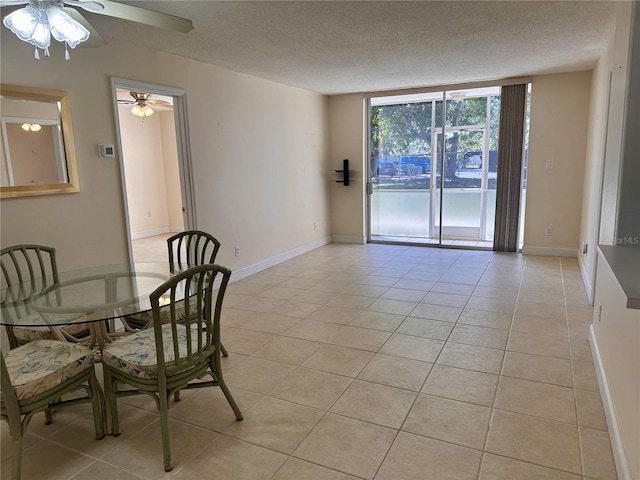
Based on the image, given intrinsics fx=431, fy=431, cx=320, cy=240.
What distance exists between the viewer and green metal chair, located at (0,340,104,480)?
177 cm

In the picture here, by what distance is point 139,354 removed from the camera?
2.06 metres

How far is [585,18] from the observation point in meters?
3.27

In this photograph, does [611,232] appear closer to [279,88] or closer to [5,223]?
[5,223]

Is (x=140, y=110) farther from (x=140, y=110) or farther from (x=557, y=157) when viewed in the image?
(x=557, y=157)

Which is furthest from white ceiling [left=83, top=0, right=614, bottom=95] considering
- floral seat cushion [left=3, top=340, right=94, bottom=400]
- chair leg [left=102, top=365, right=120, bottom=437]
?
chair leg [left=102, top=365, right=120, bottom=437]

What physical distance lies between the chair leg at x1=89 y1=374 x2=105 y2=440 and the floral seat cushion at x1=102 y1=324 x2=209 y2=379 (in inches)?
5.0

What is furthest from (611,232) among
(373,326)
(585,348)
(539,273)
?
(539,273)

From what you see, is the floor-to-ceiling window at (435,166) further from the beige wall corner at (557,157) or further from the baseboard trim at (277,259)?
the baseboard trim at (277,259)

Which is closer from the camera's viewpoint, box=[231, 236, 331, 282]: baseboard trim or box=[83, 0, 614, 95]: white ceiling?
box=[83, 0, 614, 95]: white ceiling

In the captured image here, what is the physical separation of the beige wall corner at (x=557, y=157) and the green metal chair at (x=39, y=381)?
5611mm

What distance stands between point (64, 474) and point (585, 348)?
319 cm

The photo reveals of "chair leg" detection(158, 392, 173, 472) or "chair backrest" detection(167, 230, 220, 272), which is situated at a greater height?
"chair backrest" detection(167, 230, 220, 272)

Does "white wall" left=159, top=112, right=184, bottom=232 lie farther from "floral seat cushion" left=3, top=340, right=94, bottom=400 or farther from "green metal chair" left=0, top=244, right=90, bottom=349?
"floral seat cushion" left=3, top=340, right=94, bottom=400

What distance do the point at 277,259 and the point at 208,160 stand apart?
1.80 meters
